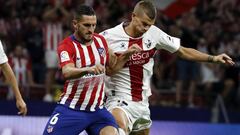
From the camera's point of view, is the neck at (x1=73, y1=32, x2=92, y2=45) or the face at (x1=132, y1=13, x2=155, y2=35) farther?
the face at (x1=132, y1=13, x2=155, y2=35)

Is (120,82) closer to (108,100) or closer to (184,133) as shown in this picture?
(108,100)

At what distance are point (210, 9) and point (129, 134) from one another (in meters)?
9.38

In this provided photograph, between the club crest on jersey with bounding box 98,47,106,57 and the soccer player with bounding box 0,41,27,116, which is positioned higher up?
the club crest on jersey with bounding box 98,47,106,57

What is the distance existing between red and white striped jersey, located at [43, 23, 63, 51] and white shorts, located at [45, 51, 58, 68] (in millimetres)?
80

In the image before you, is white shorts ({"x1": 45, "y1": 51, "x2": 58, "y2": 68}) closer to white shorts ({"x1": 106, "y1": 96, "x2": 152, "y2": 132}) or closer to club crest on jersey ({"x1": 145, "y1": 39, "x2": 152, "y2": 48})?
white shorts ({"x1": 106, "y1": 96, "x2": 152, "y2": 132})

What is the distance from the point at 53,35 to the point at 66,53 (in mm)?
7315

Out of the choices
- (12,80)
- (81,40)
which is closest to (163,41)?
(81,40)

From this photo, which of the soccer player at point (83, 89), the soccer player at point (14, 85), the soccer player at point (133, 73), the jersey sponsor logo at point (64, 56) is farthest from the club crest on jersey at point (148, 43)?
the soccer player at point (14, 85)

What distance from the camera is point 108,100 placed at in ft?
32.3

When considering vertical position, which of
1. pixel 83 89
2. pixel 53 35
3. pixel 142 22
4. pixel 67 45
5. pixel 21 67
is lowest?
pixel 21 67

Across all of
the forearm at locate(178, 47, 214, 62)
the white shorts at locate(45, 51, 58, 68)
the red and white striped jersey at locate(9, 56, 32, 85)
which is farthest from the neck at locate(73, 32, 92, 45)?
the white shorts at locate(45, 51, 58, 68)

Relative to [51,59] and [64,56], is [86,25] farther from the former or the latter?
[51,59]

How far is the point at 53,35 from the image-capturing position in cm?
1595

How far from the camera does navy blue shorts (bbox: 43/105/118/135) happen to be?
8.83 metres
